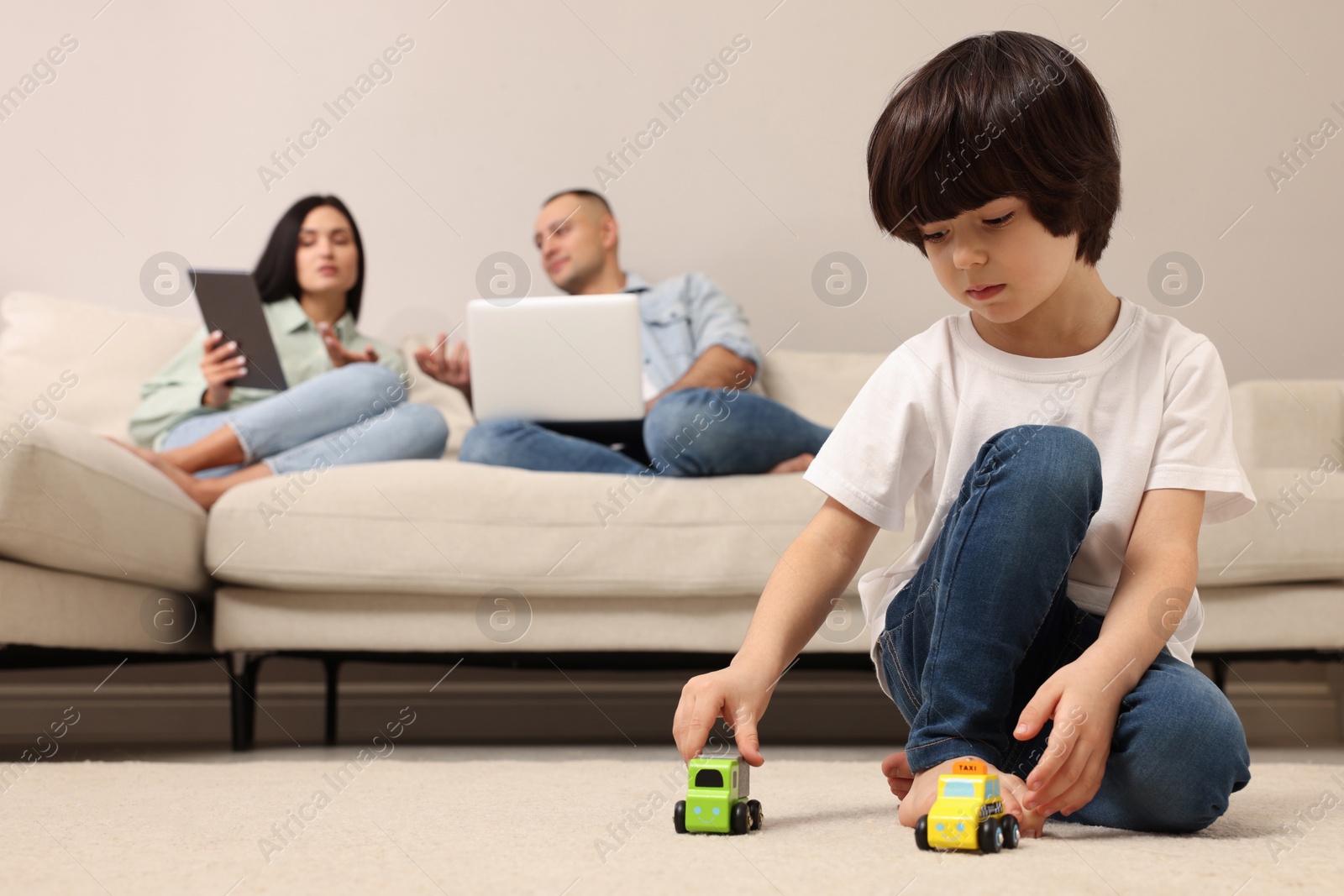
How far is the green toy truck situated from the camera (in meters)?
0.68

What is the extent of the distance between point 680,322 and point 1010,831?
1.59m

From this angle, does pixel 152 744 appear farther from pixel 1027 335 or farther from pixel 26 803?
pixel 1027 335

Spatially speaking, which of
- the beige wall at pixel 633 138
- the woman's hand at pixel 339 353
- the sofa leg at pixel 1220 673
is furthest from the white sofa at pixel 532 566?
the beige wall at pixel 633 138

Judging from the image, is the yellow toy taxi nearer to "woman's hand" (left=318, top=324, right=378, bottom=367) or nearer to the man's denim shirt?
the man's denim shirt

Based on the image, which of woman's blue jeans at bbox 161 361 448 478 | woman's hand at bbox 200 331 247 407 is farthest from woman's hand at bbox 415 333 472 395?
woman's hand at bbox 200 331 247 407

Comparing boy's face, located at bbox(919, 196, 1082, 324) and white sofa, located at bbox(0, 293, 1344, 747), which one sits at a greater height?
boy's face, located at bbox(919, 196, 1082, 324)

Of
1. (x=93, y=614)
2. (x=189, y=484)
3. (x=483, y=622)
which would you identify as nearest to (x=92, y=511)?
(x=93, y=614)

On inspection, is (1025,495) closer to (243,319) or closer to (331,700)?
(331,700)

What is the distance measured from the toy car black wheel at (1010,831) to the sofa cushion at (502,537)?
72 centimetres

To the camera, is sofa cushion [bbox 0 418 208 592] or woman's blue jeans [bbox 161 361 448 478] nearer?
sofa cushion [bbox 0 418 208 592]

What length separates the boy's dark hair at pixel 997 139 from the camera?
2.43 ft

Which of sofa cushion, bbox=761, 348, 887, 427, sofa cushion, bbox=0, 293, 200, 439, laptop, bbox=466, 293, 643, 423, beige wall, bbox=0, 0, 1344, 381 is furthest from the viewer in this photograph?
beige wall, bbox=0, 0, 1344, 381

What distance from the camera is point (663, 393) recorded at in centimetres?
180

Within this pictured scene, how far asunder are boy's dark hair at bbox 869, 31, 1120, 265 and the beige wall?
1591 mm
